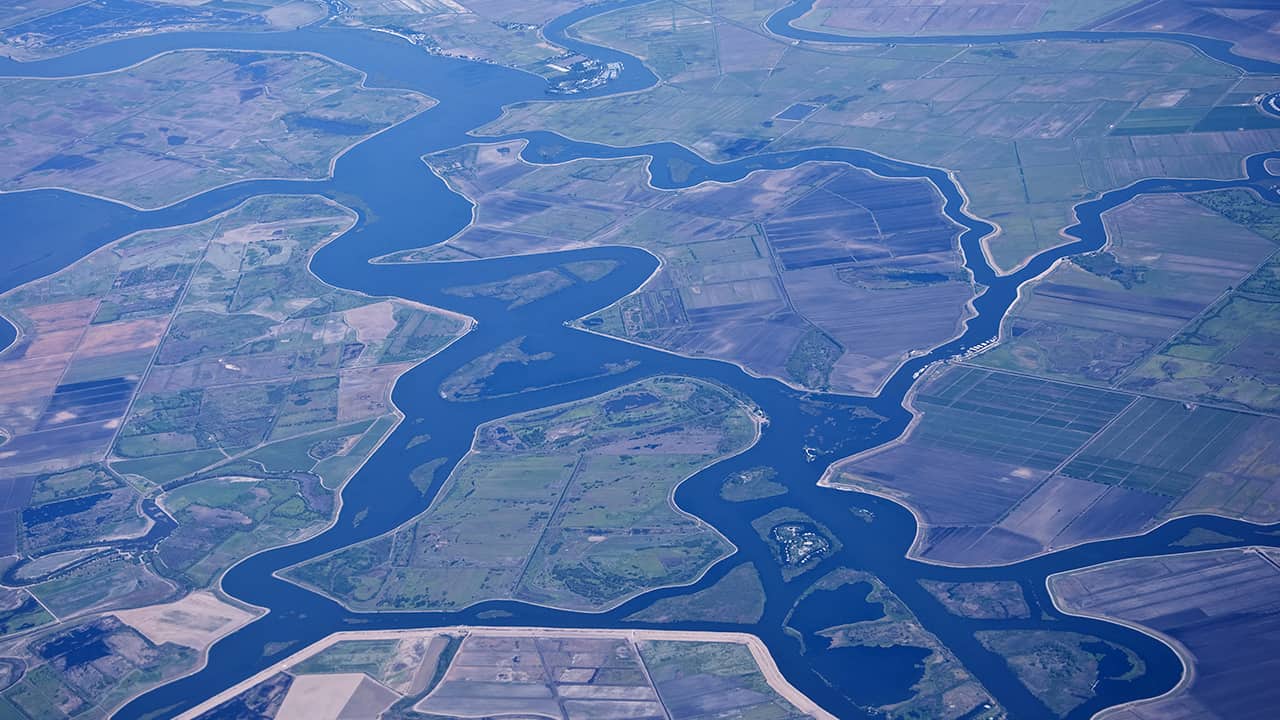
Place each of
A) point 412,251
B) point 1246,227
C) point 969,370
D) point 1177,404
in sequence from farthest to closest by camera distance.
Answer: point 412,251 → point 1246,227 → point 969,370 → point 1177,404

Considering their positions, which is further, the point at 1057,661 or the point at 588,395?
the point at 588,395

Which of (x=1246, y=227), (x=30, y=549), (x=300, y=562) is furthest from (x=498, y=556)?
(x=1246, y=227)

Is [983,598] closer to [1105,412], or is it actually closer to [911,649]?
[911,649]

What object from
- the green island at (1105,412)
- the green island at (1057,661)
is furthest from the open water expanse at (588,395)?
the green island at (1105,412)

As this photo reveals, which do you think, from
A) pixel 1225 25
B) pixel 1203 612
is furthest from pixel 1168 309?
pixel 1225 25

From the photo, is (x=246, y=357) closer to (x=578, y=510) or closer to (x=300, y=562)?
(x=300, y=562)

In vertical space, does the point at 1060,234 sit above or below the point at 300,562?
above

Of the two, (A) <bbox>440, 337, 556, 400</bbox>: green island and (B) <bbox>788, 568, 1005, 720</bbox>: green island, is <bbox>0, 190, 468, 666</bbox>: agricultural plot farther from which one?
(B) <bbox>788, 568, 1005, 720</bbox>: green island
